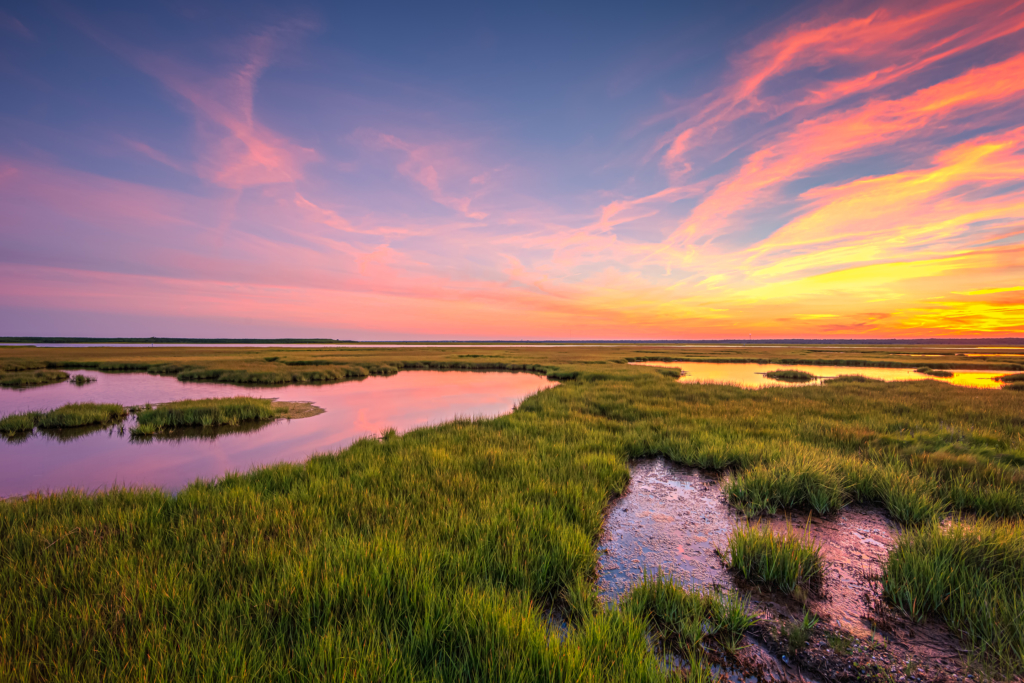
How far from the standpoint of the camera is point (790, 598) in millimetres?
3652

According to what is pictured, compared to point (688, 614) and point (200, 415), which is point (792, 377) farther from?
point (200, 415)

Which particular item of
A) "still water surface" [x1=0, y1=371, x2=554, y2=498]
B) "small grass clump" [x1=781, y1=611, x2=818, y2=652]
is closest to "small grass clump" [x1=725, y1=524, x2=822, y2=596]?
"small grass clump" [x1=781, y1=611, x2=818, y2=652]

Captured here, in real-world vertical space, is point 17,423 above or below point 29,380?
below

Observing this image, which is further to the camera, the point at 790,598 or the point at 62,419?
the point at 62,419

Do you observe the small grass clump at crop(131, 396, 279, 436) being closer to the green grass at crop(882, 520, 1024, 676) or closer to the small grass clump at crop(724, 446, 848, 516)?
the small grass clump at crop(724, 446, 848, 516)

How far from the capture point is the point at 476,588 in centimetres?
318

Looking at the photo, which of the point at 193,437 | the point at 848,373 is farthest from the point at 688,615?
the point at 848,373

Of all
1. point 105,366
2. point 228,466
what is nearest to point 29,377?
point 105,366

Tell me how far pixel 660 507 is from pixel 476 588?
4.10 metres

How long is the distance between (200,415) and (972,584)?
19.5 metres

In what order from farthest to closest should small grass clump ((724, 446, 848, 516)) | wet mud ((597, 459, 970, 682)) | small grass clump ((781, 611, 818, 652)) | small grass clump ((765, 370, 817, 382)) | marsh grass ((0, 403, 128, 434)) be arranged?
small grass clump ((765, 370, 817, 382)), marsh grass ((0, 403, 128, 434)), small grass clump ((724, 446, 848, 516)), small grass clump ((781, 611, 818, 652)), wet mud ((597, 459, 970, 682))

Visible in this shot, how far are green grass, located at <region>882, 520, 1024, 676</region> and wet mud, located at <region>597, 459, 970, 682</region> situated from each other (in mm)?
188

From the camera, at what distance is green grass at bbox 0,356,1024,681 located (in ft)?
8.09

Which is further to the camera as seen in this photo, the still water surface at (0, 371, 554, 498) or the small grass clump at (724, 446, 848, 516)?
the still water surface at (0, 371, 554, 498)
